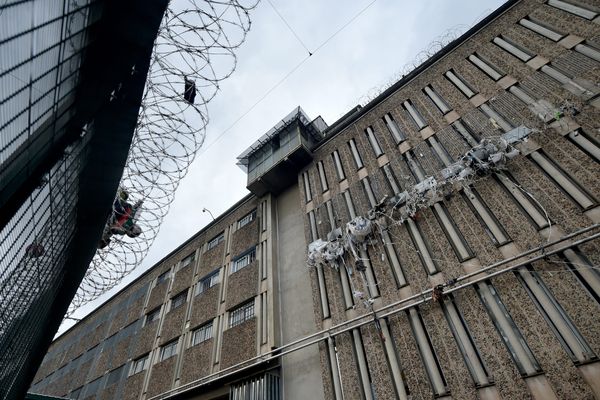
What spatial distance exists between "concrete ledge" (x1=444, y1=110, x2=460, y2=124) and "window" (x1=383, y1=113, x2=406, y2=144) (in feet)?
6.22

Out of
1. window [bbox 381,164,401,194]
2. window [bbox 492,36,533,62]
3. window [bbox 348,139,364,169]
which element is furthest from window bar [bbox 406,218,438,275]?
window [bbox 492,36,533,62]

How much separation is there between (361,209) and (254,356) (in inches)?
310

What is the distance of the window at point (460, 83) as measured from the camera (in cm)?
1312

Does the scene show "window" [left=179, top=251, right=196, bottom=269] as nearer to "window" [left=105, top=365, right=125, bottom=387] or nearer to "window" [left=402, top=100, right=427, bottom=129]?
"window" [left=105, top=365, right=125, bottom=387]

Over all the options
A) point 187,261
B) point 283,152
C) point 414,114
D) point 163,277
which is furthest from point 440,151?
point 163,277

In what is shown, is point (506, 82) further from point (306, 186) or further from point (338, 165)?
point (306, 186)

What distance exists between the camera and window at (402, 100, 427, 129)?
1400cm

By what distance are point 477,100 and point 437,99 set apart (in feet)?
5.96

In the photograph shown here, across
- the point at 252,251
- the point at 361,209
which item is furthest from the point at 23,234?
the point at 252,251

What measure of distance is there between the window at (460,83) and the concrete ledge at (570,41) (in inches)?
121

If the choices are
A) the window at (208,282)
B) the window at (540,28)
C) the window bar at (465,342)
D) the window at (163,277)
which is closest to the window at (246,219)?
the window at (208,282)

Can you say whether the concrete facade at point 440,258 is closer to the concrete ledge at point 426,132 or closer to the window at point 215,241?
the concrete ledge at point 426,132

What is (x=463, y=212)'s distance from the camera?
35.4ft

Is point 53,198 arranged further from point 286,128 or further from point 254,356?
point 286,128
